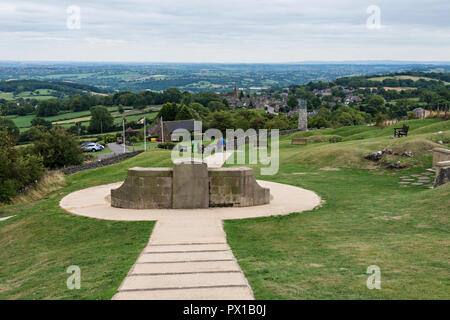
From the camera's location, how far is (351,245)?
452 inches

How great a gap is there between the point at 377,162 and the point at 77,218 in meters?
17.7

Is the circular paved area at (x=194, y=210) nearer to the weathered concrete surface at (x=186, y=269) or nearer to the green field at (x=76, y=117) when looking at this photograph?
the weathered concrete surface at (x=186, y=269)

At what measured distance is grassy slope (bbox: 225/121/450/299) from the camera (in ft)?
26.7

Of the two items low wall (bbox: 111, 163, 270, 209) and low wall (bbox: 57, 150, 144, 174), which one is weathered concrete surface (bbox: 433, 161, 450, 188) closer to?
low wall (bbox: 111, 163, 270, 209)

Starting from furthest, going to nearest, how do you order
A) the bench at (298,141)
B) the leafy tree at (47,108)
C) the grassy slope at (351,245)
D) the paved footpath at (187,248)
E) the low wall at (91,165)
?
the leafy tree at (47,108)
the bench at (298,141)
the low wall at (91,165)
the paved footpath at (187,248)
the grassy slope at (351,245)

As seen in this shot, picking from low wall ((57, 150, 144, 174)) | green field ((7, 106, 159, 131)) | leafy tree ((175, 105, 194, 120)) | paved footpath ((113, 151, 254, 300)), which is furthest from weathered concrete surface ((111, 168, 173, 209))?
green field ((7, 106, 159, 131))

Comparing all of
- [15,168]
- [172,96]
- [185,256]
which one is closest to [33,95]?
[172,96]

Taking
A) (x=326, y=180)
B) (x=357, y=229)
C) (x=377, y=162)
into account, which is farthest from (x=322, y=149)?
(x=357, y=229)

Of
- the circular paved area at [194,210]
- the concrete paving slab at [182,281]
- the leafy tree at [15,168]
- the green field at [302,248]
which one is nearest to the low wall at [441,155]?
the green field at [302,248]

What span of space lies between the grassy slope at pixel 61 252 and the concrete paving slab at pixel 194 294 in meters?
0.46

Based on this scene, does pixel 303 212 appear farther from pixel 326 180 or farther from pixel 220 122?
pixel 220 122

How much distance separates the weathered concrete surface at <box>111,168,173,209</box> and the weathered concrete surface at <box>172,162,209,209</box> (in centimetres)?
28

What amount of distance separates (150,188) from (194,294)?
9.33m

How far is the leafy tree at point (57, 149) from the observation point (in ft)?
142
